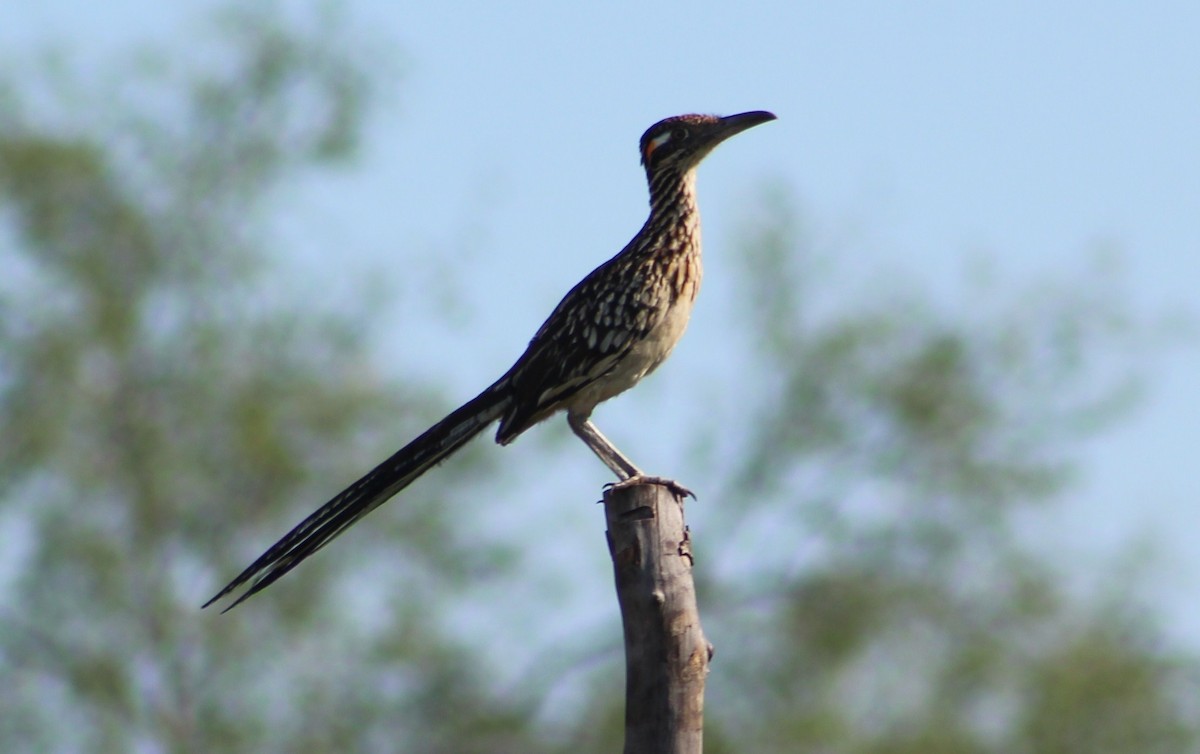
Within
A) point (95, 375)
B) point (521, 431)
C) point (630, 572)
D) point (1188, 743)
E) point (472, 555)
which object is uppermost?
point (95, 375)

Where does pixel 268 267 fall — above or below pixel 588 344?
above

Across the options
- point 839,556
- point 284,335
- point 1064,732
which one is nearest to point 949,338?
point 839,556

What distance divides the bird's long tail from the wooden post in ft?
4.53

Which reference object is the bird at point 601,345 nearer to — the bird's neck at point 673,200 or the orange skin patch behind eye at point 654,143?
the bird's neck at point 673,200

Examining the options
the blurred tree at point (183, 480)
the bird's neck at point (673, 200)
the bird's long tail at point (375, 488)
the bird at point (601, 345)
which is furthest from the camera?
the blurred tree at point (183, 480)

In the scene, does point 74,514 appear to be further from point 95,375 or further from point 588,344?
point 588,344

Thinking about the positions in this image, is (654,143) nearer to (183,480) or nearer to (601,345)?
(601,345)

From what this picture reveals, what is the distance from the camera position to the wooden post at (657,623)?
5.96m

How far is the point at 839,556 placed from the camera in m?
21.5

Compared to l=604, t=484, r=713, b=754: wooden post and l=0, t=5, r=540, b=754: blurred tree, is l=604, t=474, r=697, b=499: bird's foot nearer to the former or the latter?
l=604, t=484, r=713, b=754: wooden post

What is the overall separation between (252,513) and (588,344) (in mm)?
12853

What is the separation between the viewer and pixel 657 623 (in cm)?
611

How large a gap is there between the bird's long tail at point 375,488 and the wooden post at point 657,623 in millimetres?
1382

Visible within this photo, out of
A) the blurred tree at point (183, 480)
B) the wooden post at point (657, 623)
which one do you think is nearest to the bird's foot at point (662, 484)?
the wooden post at point (657, 623)
